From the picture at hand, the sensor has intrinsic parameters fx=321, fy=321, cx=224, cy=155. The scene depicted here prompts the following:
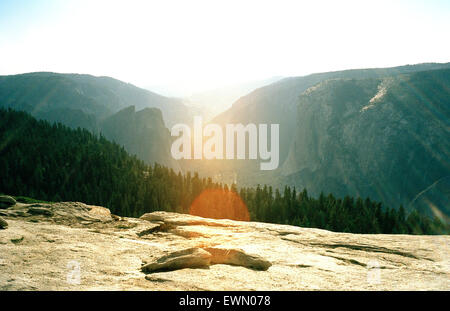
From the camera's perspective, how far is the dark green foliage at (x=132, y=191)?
77875 mm

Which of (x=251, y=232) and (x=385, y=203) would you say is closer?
(x=251, y=232)

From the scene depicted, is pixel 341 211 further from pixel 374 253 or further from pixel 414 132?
pixel 414 132

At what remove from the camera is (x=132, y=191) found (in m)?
90.2

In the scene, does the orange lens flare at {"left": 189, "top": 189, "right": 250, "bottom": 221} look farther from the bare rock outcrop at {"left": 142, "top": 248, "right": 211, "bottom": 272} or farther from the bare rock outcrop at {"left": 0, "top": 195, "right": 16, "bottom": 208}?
the bare rock outcrop at {"left": 142, "top": 248, "right": 211, "bottom": 272}

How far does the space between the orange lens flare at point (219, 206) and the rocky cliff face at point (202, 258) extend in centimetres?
6940

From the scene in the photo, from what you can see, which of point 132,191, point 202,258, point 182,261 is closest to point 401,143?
point 132,191

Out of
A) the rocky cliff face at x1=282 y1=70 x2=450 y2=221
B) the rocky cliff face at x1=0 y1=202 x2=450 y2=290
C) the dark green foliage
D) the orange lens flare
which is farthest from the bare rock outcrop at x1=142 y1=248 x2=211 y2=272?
the rocky cliff face at x1=282 y1=70 x2=450 y2=221

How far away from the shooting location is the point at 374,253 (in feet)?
47.8

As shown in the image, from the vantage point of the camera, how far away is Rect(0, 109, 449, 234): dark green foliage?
77.9 m

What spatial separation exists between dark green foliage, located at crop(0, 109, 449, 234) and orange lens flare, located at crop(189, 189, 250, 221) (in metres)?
1.92

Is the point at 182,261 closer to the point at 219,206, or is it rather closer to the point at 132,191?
the point at 219,206

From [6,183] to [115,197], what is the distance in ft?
99.9

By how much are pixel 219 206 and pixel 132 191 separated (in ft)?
81.5
